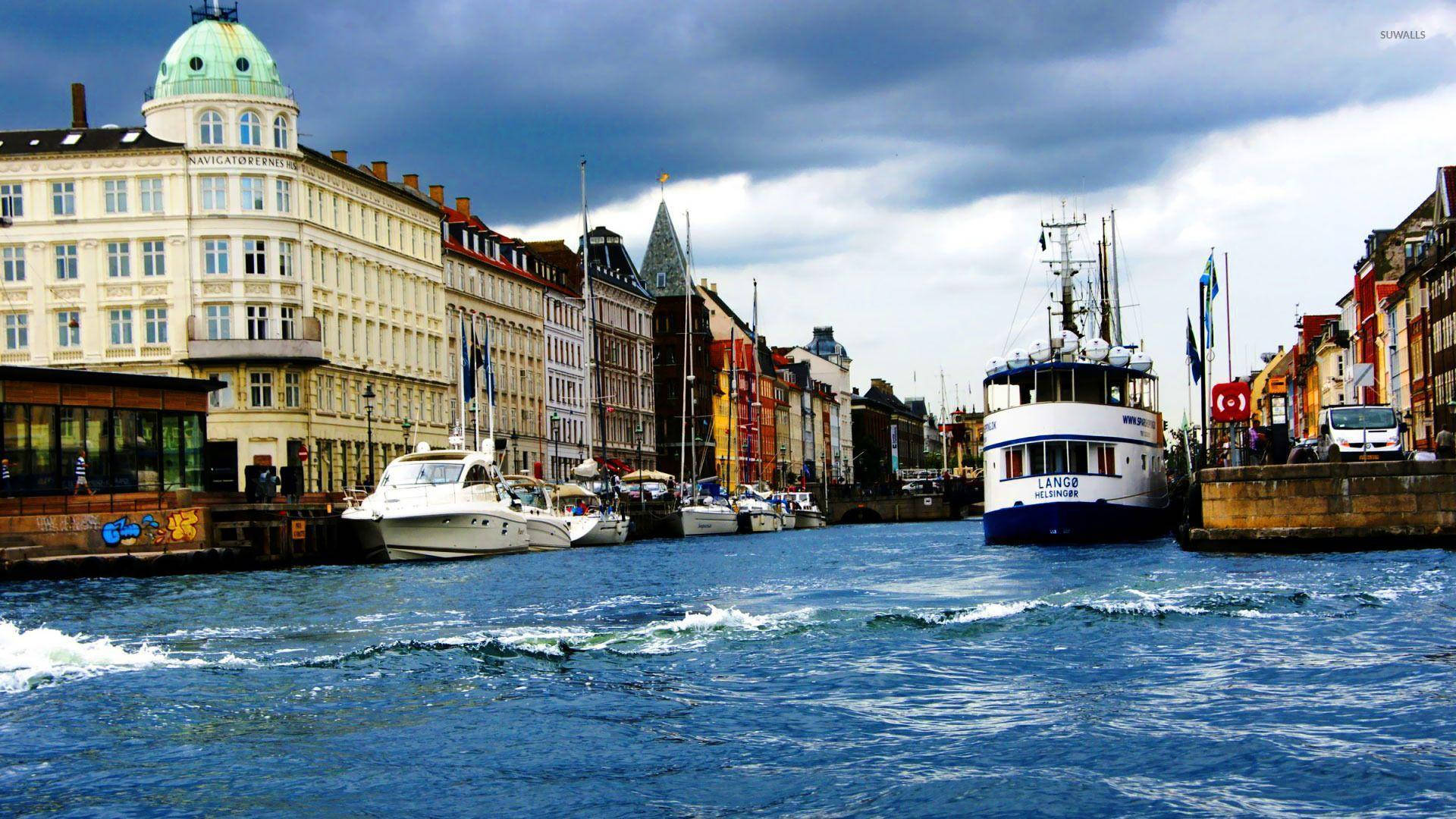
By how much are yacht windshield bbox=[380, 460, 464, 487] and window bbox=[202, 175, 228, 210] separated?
3135 cm

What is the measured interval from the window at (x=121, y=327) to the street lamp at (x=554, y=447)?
39422mm

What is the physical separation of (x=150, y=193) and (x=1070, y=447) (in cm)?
5051

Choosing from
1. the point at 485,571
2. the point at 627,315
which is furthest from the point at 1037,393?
the point at 627,315

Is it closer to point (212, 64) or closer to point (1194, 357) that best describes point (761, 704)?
point (1194, 357)

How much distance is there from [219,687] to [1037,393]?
43069 mm

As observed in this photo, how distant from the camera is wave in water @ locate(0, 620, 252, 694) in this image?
22.8 meters

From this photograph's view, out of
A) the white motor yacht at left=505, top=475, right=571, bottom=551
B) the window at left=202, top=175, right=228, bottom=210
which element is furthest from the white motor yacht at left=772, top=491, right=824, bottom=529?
the white motor yacht at left=505, top=475, right=571, bottom=551

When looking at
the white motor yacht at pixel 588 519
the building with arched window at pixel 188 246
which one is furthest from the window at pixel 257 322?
the white motor yacht at pixel 588 519

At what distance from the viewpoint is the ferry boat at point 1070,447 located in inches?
2275

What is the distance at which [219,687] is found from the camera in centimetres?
2181

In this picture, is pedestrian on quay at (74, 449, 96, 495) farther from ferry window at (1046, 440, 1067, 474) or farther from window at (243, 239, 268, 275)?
window at (243, 239, 268, 275)

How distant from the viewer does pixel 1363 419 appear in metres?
51.2

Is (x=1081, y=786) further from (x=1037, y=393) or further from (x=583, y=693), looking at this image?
(x=1037, y=393)

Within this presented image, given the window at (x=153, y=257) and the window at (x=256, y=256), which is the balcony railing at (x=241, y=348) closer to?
the window at (x=153, y=257)
